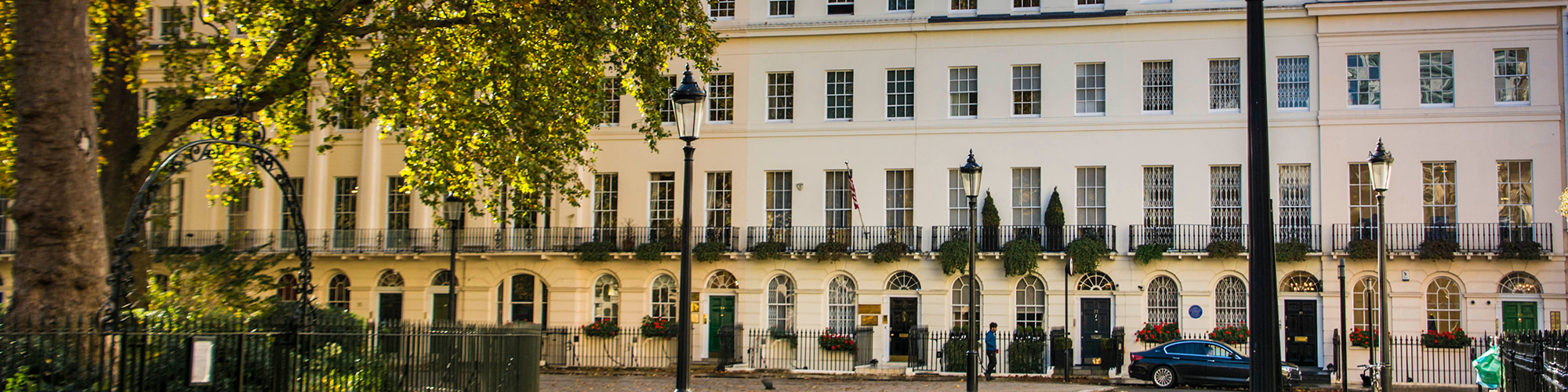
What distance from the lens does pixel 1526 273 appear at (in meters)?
25.7

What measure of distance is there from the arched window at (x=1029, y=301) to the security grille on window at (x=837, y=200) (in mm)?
4552

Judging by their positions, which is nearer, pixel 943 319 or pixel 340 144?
pixel 943 319

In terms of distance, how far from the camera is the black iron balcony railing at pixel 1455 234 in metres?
25.7

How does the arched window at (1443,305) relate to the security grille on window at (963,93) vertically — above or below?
below

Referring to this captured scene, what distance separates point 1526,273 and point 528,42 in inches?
872

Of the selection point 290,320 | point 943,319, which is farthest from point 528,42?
point 943,319

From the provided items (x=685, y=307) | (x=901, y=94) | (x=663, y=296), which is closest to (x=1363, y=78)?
(x=901, y=94)

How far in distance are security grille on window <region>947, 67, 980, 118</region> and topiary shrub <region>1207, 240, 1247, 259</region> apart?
644 cm

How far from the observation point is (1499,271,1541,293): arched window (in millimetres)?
25656

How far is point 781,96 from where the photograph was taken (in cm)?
2980

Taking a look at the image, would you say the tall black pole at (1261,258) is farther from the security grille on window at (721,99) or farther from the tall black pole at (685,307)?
the security grille on window at (721,99)

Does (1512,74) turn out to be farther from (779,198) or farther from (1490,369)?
(779,198)

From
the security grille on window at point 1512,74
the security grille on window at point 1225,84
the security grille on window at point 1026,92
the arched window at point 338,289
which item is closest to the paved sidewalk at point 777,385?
the security grille on window at point 1026,92

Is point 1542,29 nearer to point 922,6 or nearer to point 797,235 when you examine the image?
point 922,6
